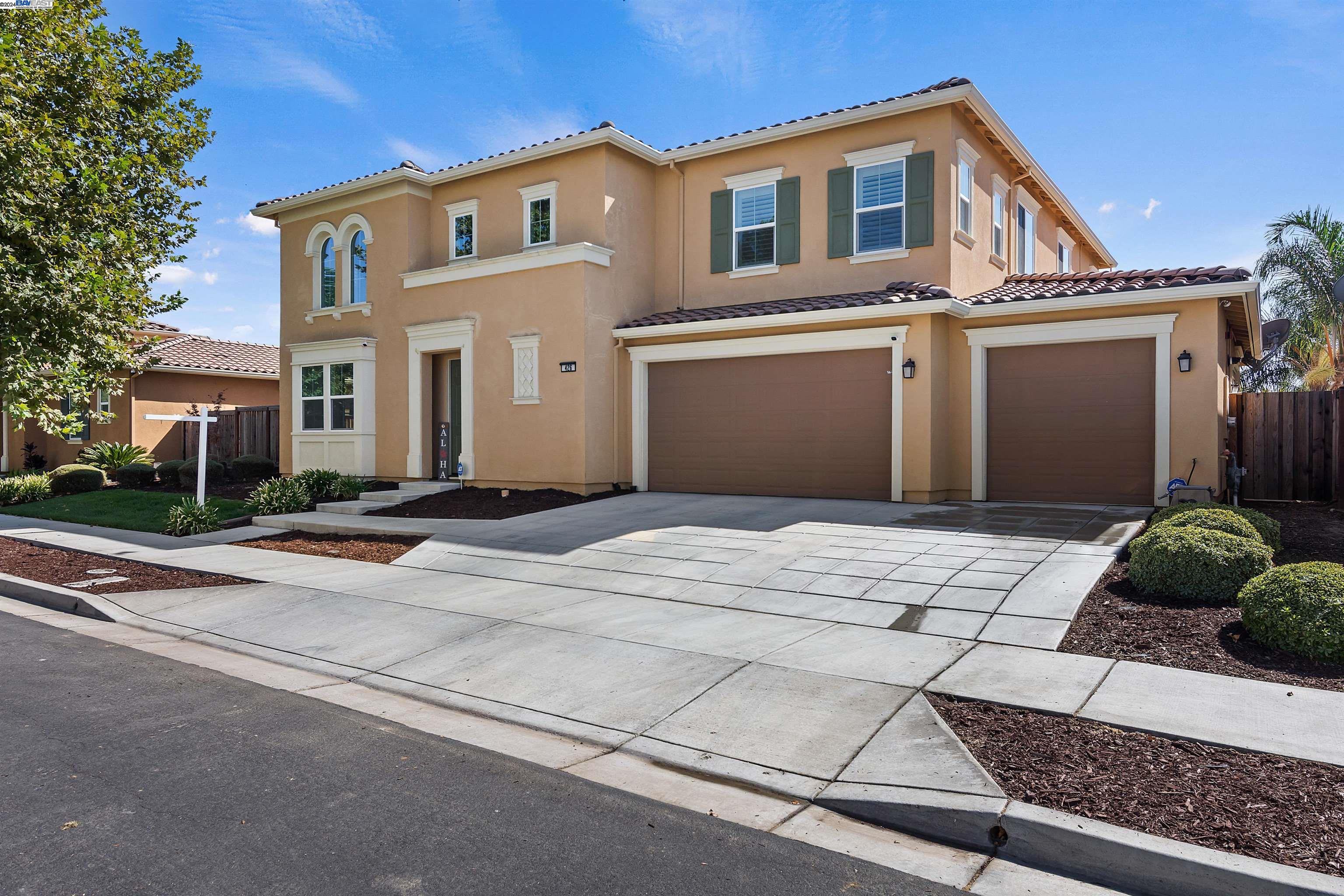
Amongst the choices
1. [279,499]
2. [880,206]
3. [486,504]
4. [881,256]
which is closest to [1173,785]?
[881,256]

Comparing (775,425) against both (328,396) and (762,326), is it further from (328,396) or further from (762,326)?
(328,396)

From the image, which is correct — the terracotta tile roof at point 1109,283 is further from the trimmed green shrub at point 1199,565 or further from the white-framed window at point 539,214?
the white-framed window at point 539,214

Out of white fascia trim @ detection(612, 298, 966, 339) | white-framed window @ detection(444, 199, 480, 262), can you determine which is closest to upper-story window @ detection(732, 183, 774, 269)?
white fascia trim @ detection(612, 298, 966, 339)

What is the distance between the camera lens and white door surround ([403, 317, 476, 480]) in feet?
54.2

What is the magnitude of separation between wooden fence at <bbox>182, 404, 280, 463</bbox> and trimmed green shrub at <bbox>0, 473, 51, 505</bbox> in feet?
11.6

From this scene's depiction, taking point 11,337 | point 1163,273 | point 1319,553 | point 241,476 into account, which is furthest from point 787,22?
point 241,476

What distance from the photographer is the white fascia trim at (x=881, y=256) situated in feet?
47.1

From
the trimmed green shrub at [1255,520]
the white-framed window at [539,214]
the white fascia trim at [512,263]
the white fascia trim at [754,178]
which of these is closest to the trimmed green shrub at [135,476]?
the white fascia trim at [512,263]

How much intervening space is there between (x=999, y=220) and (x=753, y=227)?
15.6 ft

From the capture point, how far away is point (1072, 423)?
13203 millimetres

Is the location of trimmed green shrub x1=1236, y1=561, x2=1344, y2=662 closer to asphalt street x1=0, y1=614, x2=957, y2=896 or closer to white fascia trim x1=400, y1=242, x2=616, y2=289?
asphalt street x1=0, y1=614, x2=957, y2=896

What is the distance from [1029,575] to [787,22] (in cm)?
857

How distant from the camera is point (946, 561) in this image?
29.0 ft

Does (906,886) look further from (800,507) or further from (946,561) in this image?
(800,507)
